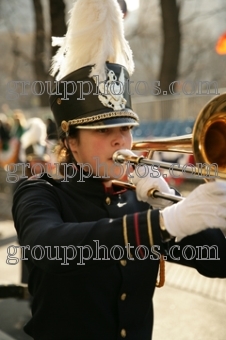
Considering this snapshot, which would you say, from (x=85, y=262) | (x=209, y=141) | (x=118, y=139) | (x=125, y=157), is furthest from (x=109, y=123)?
(x=85, y=262)

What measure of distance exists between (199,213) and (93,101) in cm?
75

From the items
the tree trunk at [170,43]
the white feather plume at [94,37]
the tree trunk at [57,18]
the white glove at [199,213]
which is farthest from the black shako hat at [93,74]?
the tree trunk at [170,43]

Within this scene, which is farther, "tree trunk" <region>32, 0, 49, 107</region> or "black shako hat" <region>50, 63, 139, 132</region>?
"tree trunk" <region>32, 0, 49, 107</region>

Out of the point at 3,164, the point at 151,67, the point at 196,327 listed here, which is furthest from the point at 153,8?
the point at 196,327

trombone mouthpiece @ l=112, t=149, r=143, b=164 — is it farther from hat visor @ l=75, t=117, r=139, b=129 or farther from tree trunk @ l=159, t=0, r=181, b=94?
tree trunk @ l=159, t=0, r=181, b=94

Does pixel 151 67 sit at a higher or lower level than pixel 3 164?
higher

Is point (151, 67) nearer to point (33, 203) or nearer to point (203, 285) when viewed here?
point (203, 285)

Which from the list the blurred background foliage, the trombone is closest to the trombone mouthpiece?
the trombone

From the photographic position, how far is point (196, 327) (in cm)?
325

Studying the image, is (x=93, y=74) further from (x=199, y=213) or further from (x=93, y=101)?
(x=199, y=213)

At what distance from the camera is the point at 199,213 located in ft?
3.72

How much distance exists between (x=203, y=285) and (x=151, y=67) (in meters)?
8.96

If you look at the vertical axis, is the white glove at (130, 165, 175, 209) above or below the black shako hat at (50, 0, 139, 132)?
below

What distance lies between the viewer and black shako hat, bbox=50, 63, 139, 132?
A: 1.64 m
